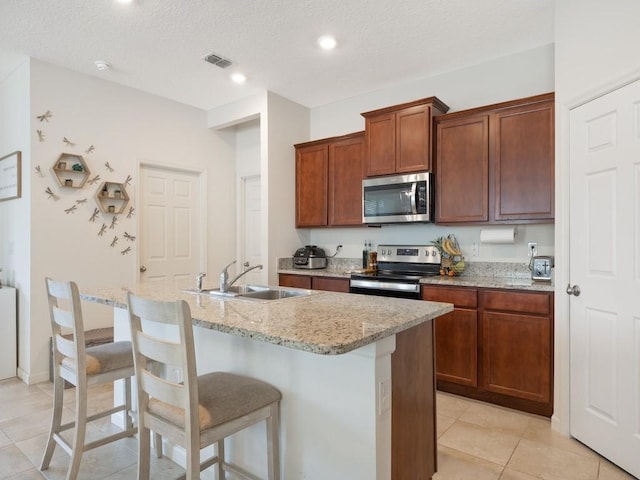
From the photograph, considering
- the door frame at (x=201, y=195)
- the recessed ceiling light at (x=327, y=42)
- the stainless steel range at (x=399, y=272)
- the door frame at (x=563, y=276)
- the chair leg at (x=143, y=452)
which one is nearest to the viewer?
the chair leg at (x=143, y=452)

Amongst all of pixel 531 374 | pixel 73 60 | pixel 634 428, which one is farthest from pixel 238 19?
pixel 634 428

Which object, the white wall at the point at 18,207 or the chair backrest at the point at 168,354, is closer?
the chair backrest at the point at 168,354

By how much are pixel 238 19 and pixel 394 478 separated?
118 inches

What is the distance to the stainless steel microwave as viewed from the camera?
3.52 m

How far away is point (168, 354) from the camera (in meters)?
1.37

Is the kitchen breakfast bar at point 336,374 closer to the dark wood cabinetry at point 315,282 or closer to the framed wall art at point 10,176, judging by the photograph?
the dark wood cabinetry at point 315,282

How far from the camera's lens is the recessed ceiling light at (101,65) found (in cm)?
354

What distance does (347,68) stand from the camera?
146 inches

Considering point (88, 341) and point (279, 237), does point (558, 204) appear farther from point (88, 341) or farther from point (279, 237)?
point (88, 341)

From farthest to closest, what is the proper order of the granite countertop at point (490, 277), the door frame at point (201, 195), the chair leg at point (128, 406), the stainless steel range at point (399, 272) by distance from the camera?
the door frame at point (201, 195) < the stainless steel range at point (399, 272) < the granite countertop at point (490, 277) < the chair leg at point (128, 406)

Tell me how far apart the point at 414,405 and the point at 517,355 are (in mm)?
1458

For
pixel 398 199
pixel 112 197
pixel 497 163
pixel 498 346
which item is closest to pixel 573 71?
pixel 497 163

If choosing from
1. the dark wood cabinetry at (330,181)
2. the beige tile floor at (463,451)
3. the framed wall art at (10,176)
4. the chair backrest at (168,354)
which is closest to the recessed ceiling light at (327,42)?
the dark wood cabinetry at (330,181)

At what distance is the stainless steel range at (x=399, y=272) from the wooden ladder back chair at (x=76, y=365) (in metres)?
2.05
